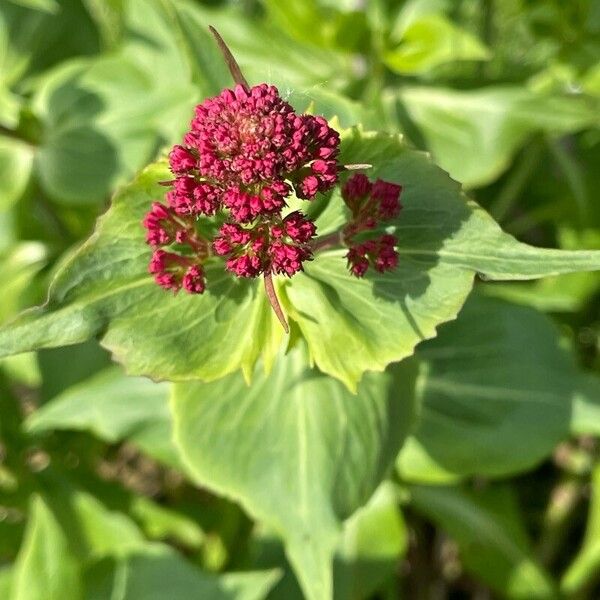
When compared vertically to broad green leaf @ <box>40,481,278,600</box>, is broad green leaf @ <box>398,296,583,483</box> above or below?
below

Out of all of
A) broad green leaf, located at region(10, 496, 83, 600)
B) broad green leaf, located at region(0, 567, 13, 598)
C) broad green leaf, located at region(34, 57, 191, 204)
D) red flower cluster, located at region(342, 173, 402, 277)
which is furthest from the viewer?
broad green leaf, located at region(34, 57, 191, 204)

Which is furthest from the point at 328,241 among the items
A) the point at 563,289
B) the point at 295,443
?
the point at 563,289

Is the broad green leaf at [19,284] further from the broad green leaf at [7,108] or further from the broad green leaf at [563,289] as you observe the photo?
the broad green leaf at [563,289]

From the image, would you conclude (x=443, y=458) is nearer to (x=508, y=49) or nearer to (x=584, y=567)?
(x=584, y=567)

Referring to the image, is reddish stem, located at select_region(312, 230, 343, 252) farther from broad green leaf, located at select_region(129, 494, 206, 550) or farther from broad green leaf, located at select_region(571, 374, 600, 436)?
broad green leaf, located at select_region(129, 494, 206, 550)

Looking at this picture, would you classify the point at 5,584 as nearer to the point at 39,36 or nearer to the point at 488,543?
the point at 488,543

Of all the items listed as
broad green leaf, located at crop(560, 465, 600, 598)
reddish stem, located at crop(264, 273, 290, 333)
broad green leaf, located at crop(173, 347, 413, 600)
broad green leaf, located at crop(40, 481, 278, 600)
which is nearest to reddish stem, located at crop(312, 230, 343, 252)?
reddish stem, located at crop(264, 273, 290, 333)
